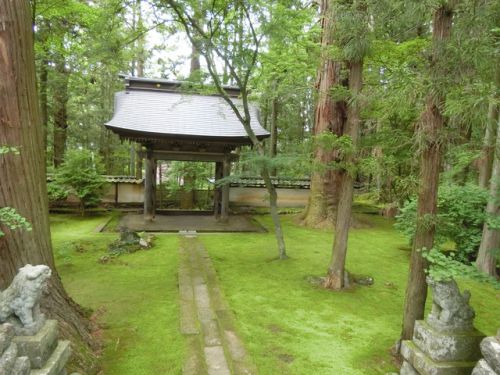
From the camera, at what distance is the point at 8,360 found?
1.87 metres

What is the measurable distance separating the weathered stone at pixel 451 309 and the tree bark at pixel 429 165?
0.42 m

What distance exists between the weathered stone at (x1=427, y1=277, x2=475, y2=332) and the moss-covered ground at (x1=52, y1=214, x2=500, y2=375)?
0.96m

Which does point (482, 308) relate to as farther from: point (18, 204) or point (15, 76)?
point (15, 76)

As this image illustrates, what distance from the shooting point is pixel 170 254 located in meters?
6.86

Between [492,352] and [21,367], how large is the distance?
297 centimetres

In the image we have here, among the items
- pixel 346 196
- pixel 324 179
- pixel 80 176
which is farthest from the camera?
pixel 324 179

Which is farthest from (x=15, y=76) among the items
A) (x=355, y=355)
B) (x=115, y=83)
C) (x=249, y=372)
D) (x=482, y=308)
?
(x=115, y=83)

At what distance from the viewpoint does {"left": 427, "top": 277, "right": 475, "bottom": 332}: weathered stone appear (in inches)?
104

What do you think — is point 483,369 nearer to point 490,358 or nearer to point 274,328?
point 490,358

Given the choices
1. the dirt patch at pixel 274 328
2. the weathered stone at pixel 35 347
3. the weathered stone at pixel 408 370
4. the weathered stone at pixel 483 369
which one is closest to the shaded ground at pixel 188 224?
the dirt patch at pixel 274 328

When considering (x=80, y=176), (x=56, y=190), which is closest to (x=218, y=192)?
(x=80, y=176)

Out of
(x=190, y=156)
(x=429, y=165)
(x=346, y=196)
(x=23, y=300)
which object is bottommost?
(x=23, y=300)

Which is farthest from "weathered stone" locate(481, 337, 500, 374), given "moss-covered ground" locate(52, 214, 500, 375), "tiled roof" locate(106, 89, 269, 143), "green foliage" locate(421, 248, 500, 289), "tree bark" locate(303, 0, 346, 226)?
"tiled roof" locate(106, 89, 269, 143)

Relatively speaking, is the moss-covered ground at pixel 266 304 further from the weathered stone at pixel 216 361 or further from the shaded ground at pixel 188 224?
the shaded ground at pixel 188 224
